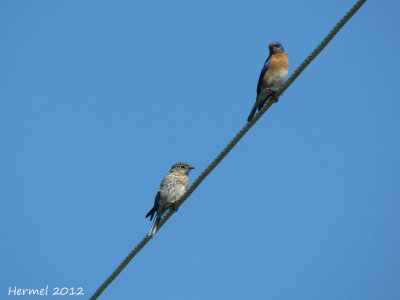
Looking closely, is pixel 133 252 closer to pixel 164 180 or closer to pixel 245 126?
pixel 245 126

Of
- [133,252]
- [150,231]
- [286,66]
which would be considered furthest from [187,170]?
[133,252]

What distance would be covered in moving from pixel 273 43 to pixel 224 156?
4476 millimetres

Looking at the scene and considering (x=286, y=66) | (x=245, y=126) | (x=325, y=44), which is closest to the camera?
(x=325, y=44)

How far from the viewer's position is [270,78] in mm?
10570

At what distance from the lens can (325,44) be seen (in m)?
6.63

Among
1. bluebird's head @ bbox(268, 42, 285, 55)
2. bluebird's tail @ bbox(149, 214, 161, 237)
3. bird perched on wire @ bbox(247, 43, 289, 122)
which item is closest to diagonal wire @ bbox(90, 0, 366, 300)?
bluebird's tail @ bbox(149, 214, 161, 237)

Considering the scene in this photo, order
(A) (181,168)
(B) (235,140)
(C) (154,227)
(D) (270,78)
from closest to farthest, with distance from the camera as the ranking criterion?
(B) (235,140), (C) (154,227), (D) (270,78), (A) (181,168)

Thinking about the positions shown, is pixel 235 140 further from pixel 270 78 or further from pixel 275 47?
pixel 275 47

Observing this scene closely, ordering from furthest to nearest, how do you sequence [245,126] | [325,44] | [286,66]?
[286,66] → [245,126] → [325,44]

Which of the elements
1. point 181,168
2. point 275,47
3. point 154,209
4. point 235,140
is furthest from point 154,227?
point 275,47

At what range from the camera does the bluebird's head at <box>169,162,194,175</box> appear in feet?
37.1

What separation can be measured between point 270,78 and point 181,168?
7.49ft

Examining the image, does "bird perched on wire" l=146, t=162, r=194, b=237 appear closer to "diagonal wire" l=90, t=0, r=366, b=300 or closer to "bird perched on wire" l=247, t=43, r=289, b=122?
"bird perched on wire" l=247, t=43, r=289, b=122

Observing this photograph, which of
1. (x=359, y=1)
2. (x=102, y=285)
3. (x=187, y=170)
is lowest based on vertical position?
(x=102, y=285)
